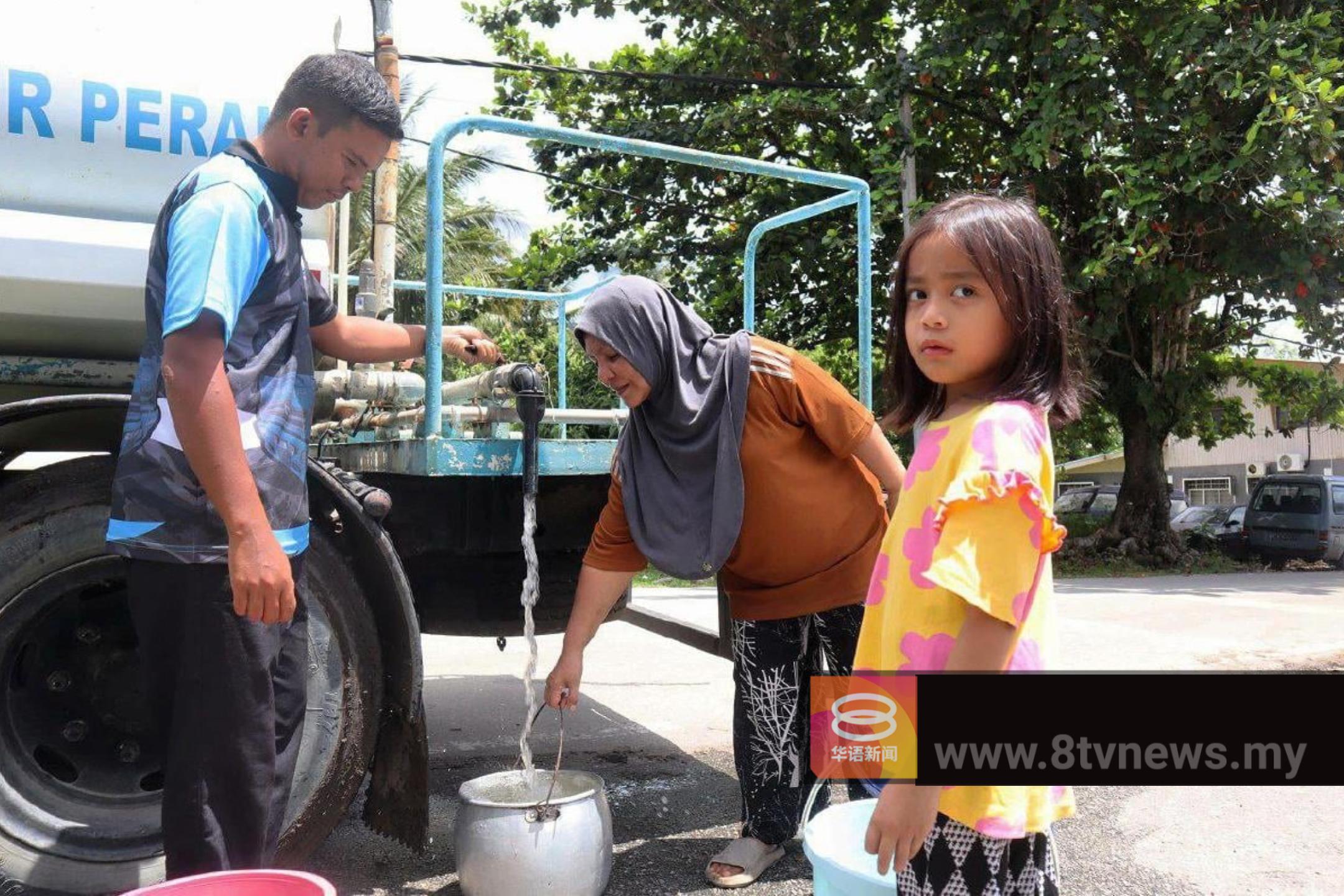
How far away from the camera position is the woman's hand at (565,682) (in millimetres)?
2359

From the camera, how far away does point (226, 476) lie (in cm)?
159

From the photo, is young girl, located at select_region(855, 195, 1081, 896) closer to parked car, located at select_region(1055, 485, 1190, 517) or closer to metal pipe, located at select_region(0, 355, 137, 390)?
metal pipe, located at select_region(0, 355, 137, 390)

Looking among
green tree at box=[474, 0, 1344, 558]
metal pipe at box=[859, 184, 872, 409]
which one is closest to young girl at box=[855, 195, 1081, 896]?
metal pipe at box=[859, 184, 872, 409]

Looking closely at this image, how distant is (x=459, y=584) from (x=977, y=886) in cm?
191

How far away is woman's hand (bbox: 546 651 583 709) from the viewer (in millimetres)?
2359

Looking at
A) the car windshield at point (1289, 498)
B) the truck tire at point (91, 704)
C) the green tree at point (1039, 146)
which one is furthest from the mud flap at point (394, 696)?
the car windshield at point (1289, 498)

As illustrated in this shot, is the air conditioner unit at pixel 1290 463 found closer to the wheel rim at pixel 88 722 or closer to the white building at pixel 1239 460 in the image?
the white building at pixel 1239 460

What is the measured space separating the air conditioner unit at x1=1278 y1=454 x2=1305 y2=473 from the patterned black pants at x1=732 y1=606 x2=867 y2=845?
29301 millimetres

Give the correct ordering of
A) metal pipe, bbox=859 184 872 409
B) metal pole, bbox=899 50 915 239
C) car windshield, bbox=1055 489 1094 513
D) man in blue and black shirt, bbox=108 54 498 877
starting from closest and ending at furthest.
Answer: man in blue and black shirt, bbox=108 54 498 877 < metal pipe, bbox=859 184 872 409 < metal pole, bbox=899 50 915 239 < car windshield, bbox=1055 489 1094 513

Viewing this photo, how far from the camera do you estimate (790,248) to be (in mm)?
10344

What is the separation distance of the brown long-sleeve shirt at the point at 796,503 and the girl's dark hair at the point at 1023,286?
1.07 meters

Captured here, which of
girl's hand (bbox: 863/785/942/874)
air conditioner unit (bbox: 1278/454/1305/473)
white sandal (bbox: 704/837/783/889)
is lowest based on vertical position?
white sandal (bbox: 704/837/783/889)

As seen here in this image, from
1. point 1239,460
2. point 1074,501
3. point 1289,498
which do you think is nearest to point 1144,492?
point 1289,498

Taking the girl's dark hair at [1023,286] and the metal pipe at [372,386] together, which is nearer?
the girl's dark hair at [1023,286]
